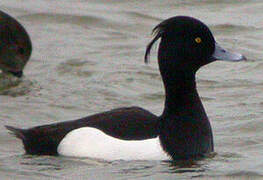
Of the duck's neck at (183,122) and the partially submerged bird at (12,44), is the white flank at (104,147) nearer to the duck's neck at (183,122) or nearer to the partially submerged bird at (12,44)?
the duck's neck at (183,122)

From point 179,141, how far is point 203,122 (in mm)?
346

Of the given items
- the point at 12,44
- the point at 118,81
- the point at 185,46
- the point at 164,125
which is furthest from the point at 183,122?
the point at 12,44

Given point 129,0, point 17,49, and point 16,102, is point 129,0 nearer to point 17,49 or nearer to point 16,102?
point 17,49

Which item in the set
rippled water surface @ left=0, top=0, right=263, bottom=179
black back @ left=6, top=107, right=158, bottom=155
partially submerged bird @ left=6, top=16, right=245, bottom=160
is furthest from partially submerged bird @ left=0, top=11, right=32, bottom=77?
black back @ left=6, top=107, right=158, bottom=155

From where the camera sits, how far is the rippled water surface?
9.41 meters

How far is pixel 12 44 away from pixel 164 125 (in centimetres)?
528

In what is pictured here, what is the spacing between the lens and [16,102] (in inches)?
492

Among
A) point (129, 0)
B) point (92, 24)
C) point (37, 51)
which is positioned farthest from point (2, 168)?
point (129, 0)

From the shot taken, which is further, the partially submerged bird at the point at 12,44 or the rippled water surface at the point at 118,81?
the partially submerged bird at the point at 12,44

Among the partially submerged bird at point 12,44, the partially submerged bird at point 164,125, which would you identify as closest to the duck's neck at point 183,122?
the partially submerged bird at point 164,125

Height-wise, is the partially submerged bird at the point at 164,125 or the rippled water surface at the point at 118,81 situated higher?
the partially submerged bird at the point at 164,125

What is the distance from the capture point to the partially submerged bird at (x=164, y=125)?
30.8ft

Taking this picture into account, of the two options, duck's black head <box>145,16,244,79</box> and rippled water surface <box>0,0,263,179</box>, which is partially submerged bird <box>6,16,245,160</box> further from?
rippled water surface <box>0,0,263,179</box>

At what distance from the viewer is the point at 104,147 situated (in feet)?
30.9
